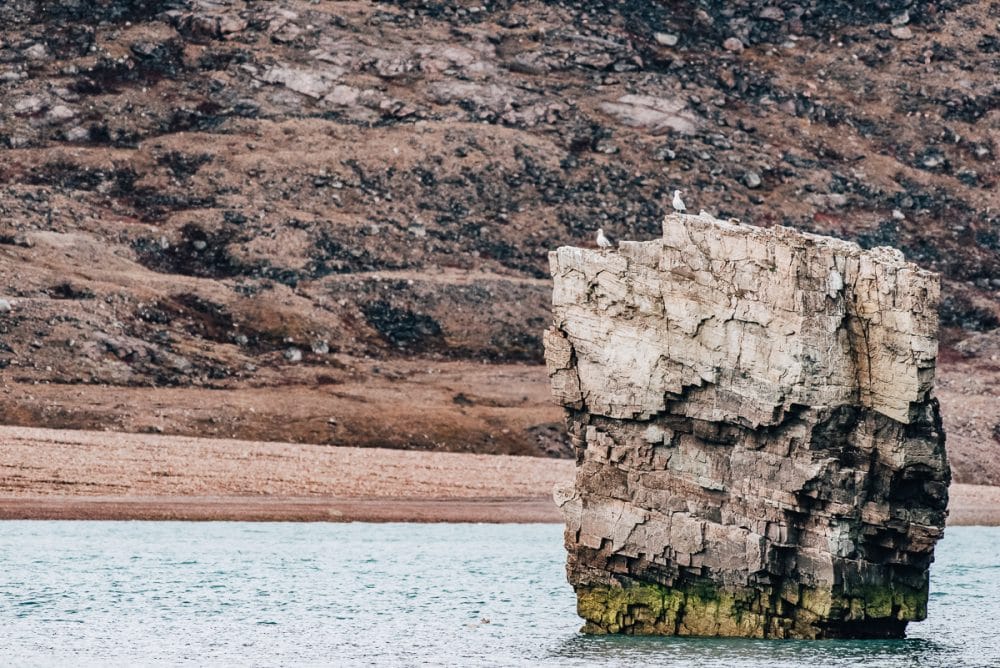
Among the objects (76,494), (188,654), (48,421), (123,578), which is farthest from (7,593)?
(48,421)

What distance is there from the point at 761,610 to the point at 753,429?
3997mm

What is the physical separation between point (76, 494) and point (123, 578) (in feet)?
51.2

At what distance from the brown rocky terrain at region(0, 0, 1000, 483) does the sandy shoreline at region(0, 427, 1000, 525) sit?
760 centimetres

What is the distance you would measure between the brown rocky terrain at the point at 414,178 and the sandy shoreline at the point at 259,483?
760 cm

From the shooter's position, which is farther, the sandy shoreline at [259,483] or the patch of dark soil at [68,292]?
the patch of dark soil at [68,292]

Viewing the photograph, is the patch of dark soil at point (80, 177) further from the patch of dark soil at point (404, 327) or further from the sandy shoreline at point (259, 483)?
the sandy shoreline at point (259, 483)

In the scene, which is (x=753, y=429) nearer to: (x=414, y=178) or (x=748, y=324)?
(x=748, y=324)

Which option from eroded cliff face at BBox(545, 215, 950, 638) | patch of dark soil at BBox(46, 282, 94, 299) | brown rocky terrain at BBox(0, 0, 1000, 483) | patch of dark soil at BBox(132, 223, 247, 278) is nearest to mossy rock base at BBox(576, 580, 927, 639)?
eroded cliff face at BBox(545, 215, 950, 638)

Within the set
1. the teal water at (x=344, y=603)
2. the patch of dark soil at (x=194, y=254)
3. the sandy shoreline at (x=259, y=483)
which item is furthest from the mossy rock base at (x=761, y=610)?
the patch of dark soil at (x=194, y=254)

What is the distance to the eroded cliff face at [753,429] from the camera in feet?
109

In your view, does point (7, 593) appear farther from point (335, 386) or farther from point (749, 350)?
point (335, 386)

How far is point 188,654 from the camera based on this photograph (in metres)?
36.2

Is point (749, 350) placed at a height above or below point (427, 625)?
above

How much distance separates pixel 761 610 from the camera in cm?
3456
